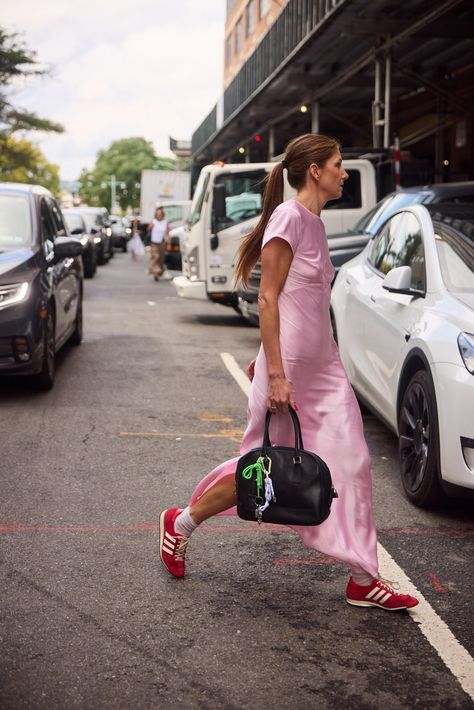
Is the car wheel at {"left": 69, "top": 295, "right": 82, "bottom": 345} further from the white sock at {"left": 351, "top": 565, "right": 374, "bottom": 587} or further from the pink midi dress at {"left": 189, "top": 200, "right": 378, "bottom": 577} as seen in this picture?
the white sock at {"left": 351, "top": 565, "right": 374, "bottom": 587}

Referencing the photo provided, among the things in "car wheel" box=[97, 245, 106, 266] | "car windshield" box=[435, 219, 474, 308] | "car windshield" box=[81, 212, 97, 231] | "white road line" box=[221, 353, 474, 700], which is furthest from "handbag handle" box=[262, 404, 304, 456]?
"car windshield" box=[81, 212, 97, 231]

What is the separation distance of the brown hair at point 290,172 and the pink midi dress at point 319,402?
15 centimetres

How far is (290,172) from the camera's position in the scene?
402 centimetres

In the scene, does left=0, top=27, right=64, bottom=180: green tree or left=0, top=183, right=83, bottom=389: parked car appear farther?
left=0, top=27, right=64, bottom=180: green tree

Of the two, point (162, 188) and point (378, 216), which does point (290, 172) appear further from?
point (162, 188)

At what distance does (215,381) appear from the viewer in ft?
32.0

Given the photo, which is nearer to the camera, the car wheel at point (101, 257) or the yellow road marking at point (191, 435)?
the yellow road marking at point (191, 435)

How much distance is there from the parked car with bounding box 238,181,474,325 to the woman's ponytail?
150 inches

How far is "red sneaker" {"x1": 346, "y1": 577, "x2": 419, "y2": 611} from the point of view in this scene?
4.00 metres

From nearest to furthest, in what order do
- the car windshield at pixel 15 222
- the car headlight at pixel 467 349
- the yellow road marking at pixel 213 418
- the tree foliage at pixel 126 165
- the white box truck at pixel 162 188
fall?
the car headlight at pixel 467 349 → the yellow road marking at pixel 213 418 → the car windshield at pixel 15 222 → the white box truck at pixel 162 188 → the tree foliage at pixel 126 165

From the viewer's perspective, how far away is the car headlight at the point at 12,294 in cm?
822

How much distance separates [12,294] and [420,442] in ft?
13.2

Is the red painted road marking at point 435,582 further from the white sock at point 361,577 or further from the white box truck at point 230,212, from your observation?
the white box truck at point 230,212


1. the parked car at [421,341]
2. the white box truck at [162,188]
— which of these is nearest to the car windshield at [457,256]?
the parked car at [421,341]
